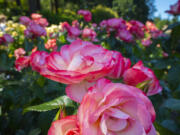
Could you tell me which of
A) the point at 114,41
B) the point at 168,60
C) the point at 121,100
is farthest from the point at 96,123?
the point at 114,41

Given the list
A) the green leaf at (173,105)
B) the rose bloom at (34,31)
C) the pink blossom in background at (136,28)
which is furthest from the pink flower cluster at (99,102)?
the pink blossom in background at (136,28)

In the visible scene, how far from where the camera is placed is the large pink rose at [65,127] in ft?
1.05

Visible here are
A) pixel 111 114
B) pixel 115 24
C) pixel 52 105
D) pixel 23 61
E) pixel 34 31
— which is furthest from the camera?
pixel 115 24

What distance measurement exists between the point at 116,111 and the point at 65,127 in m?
0.10

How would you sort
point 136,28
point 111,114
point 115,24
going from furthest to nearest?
point 136,28
point 115,24
point 111,114

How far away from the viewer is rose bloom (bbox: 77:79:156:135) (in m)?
0.32

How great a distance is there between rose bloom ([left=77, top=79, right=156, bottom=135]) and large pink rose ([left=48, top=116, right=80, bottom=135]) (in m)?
0.03

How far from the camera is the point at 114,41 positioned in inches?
73.0

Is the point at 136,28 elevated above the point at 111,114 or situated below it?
below

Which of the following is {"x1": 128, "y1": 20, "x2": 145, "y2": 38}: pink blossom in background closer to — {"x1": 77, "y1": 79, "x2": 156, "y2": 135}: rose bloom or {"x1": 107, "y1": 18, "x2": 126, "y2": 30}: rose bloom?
{"x1": 107, "y1": 18, "x2": 126, "y2": 30}: rose bloom

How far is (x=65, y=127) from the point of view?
332 mm

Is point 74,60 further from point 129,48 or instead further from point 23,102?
point 129,48

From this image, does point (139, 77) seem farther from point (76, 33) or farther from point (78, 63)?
point (76, 33)

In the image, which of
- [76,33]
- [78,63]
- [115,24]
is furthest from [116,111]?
[115,24]
